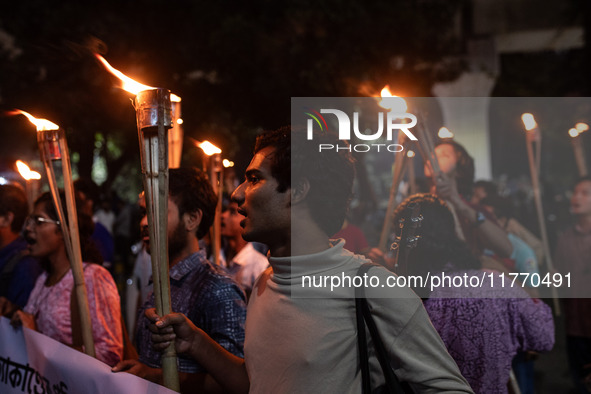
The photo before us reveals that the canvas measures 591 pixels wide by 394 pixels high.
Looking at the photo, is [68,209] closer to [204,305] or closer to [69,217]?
[69,217]

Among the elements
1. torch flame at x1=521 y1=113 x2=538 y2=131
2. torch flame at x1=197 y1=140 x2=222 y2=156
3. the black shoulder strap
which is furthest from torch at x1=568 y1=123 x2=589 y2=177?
the black shoulder strap

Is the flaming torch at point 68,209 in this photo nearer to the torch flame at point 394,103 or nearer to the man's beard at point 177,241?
the man's beard at point 177,241

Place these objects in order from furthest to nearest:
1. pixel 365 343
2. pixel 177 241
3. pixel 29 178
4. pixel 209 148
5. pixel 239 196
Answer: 1. pixel 29 178
2. pixel 209 148
3. pixel 177 241
4. pixel 239 196
5. pixel 365 343

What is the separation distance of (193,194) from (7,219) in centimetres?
271

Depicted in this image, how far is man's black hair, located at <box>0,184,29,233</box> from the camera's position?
473cm

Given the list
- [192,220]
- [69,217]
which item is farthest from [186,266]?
[69,217]

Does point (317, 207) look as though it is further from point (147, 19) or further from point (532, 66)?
point (532, 66)

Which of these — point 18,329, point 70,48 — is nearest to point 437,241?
point 70,48

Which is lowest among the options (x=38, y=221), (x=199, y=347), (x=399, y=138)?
(x=199, y=347)

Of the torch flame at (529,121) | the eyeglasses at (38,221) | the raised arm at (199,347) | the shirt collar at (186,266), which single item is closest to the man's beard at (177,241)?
the shirt collar at (186,266)

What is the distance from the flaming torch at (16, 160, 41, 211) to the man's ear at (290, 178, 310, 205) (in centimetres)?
A: 311

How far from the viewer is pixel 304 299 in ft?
5.83

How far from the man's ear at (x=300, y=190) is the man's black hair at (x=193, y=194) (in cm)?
96

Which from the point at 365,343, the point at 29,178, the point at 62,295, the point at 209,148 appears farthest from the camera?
the point at 29,178
